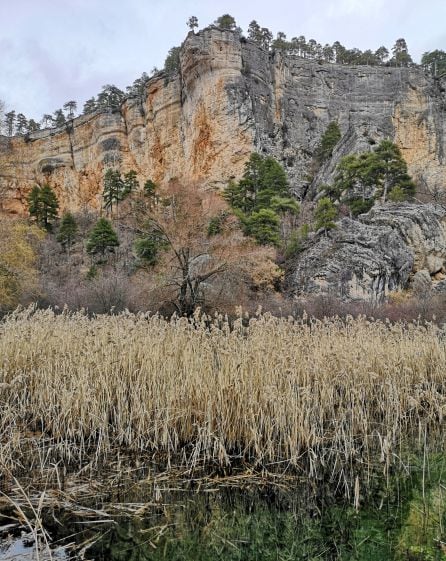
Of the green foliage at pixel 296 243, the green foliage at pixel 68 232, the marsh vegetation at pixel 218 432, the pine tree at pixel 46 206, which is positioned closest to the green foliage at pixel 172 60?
the pine tree at pixel 46 206

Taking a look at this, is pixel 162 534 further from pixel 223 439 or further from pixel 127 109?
pixel 127 109

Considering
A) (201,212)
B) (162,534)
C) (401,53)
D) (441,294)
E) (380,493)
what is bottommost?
(441,294)

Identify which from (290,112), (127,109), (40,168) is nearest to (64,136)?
(40,168)

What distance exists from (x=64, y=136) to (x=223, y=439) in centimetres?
4949

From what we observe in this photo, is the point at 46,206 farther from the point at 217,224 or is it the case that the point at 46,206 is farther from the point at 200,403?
the point at 200,403

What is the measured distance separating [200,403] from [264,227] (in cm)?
2172

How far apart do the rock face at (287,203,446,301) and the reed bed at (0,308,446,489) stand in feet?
54.6

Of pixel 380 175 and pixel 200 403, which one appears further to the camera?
pixel 380 175

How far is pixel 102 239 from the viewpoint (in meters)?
30.3

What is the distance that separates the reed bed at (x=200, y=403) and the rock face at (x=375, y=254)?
16.6 metres

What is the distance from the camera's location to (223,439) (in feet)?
13.6

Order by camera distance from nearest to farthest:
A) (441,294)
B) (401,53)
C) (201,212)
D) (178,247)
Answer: (178,247) < (201,212) < (441,294) < (401,53)

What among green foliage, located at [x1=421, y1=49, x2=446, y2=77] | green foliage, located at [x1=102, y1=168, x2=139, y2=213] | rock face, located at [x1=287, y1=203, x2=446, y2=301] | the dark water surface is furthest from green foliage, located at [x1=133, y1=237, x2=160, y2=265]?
green foliage, located at [x1=421, y1=49, x2=446, y2=77]

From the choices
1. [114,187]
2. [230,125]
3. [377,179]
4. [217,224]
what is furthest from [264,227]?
[114,187]
